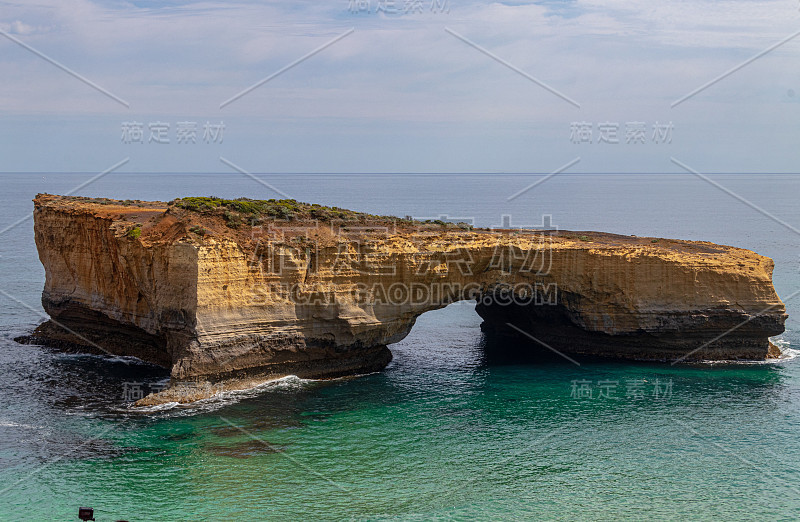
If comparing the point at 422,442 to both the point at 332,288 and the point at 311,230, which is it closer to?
the point at 332,288

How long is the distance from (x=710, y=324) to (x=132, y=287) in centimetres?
2899

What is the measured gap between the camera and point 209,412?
30078 mm

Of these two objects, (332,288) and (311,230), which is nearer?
(332,288)

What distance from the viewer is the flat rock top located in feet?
108

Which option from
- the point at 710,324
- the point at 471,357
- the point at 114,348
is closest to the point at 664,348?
the point at 710,324

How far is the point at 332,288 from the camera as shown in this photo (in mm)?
33969

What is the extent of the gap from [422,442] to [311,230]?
467 inches

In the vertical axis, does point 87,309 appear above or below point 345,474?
above

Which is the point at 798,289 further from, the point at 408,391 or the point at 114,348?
the point at 114,348

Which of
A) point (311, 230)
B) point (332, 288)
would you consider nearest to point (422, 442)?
point (332, 288)

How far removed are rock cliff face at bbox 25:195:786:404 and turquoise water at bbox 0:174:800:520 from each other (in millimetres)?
1544

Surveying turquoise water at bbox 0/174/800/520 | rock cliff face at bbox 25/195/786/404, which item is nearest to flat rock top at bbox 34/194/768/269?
rock cliff face at bbox 25/195/786/404

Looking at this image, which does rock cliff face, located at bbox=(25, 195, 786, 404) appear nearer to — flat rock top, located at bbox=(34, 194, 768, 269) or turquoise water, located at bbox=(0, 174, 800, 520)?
flat rock top, located at bbox=(34, 194, 768, 269)

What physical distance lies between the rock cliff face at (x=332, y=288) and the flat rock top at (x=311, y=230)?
0.35 ft
